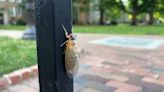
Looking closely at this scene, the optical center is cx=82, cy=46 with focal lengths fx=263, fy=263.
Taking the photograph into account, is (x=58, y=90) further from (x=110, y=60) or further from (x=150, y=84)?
(x=110, y=60)

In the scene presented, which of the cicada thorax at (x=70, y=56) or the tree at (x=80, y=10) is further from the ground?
the cicada thorax at (x=70, y=56)

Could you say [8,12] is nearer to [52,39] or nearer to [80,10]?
[80,10]

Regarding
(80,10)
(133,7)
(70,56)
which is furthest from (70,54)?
(133,7)

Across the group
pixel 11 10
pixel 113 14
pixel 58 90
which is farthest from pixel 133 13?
pixel 58 90

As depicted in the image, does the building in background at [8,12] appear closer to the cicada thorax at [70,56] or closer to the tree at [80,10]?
the tree at [80,10]

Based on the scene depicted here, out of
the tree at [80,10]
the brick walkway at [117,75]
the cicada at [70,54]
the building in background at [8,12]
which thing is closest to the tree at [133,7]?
the tree at [80,10]

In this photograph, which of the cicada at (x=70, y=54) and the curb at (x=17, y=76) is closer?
the cicada at (x=70, y=54)

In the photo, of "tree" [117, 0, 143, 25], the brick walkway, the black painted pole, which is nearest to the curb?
the brick walkway

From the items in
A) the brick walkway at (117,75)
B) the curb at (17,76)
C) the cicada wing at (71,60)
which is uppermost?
the cicada wing at (71,60)
